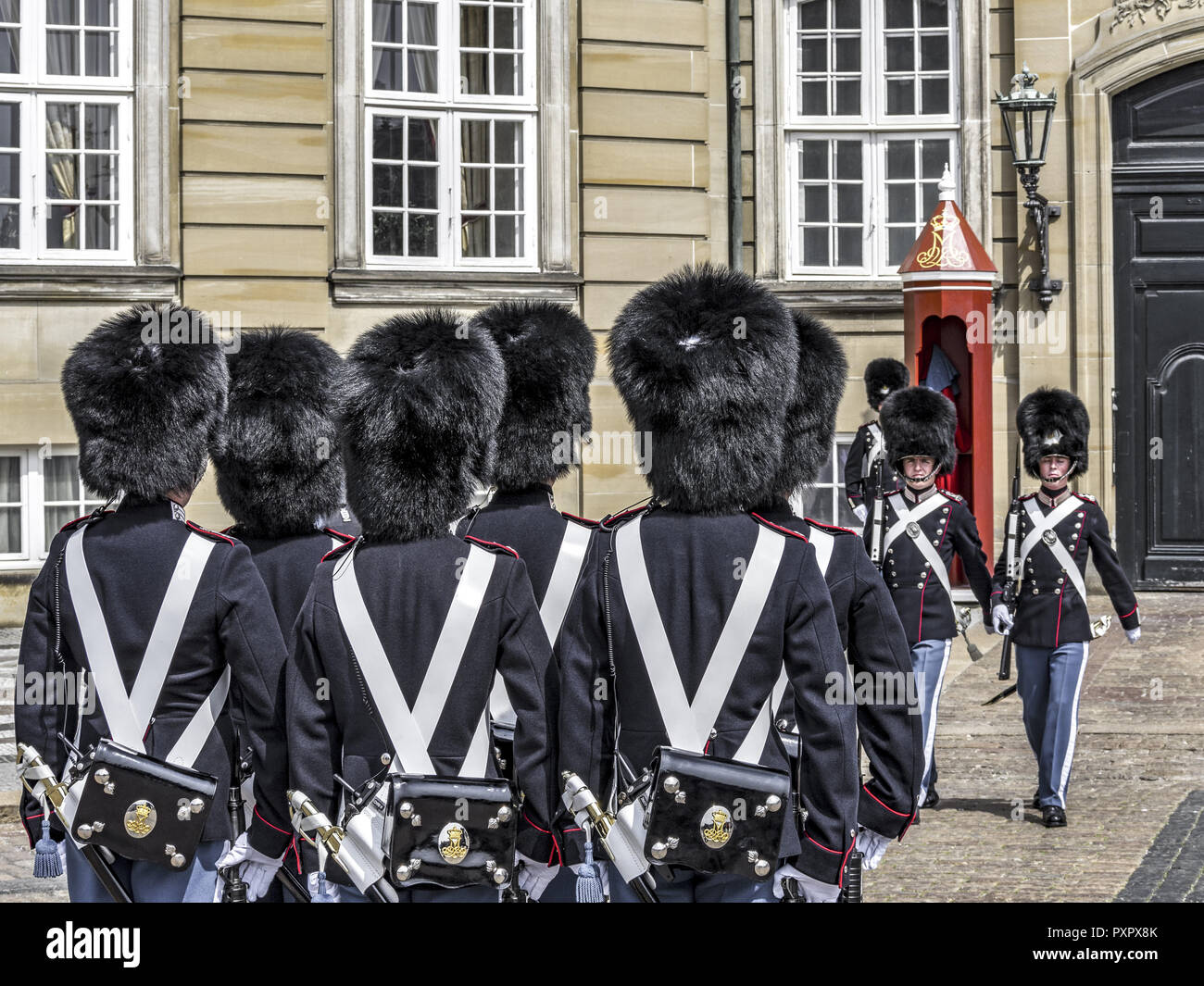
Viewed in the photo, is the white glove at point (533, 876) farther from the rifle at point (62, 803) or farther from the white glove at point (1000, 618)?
the white glove at point (1000, 618)

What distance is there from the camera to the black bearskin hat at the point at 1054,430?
7855 mm

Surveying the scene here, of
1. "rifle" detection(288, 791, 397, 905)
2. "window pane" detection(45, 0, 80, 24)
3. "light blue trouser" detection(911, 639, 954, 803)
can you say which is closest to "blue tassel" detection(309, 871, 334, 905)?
"rifle" detection(288, 791, 397, 905)

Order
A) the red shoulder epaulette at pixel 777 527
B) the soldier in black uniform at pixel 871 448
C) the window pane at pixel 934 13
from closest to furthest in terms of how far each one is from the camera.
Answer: the red shoulder epaulette at pixel 777 527, the soldier in black uniform at pixel 871 448, the window pane at pixel 934 13

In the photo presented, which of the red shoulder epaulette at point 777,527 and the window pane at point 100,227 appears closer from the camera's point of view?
the red shoulder epaulette at point 777,527

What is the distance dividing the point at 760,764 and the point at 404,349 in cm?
127

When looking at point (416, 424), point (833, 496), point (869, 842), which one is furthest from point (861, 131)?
point (869, 842)

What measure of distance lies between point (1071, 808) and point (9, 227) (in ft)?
30.0

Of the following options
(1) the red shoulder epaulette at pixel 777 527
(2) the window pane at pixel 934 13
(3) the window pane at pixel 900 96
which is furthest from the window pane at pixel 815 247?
→ (1) the red shoulder epaulette at pixel 777 527

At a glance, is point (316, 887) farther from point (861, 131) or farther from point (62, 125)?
point (861, 131)

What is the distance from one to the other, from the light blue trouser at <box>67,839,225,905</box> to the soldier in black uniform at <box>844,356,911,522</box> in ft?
26.6

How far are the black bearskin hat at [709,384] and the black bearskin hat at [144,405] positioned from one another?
1131 mm

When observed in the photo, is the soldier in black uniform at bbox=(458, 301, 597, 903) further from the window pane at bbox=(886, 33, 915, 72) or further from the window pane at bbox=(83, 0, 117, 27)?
the window pane at bbox=(886, 33, 915, 72)

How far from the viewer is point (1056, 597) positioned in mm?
7480

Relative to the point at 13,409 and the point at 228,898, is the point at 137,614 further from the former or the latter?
the point at 13,409
